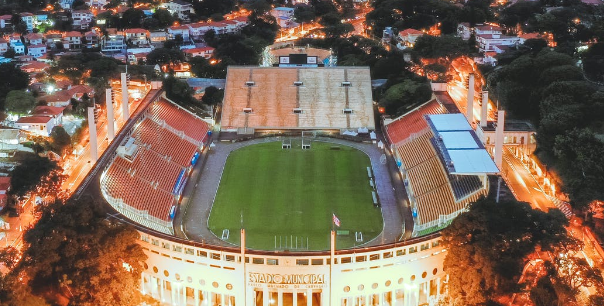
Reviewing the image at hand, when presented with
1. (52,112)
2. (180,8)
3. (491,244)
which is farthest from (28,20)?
(491,244)

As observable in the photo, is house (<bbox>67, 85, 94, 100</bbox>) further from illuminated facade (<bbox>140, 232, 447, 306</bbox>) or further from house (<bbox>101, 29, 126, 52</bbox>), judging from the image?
illuminated facade (<bbox>140, 232, 447, 306</bbox>)

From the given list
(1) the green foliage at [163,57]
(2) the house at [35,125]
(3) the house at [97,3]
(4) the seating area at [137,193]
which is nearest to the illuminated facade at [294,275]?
(4) the seating area at [137,193]

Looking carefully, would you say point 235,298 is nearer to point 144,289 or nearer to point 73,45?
point 144,289

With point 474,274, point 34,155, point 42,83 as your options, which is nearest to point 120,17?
point 42,83

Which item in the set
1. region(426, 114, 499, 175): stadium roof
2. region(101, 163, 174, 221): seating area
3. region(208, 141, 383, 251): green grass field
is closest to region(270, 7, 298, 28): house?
region(208, 141, 383, 251): green grass field

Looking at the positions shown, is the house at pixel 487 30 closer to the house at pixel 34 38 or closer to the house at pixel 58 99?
the house at pixel 58 99

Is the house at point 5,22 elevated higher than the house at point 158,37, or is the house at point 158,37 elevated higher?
the house at point 158,37
